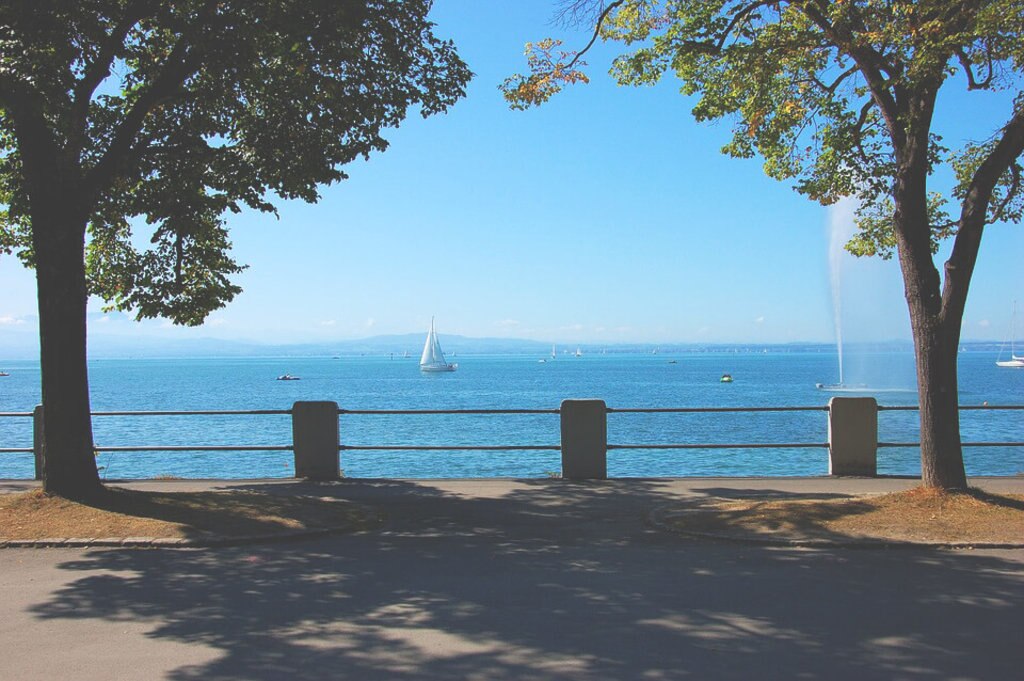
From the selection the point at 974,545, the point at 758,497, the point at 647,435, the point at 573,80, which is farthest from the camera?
the point at 647,435

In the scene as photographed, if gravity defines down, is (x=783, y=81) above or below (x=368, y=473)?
above

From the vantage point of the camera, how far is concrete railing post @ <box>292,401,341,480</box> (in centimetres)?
1309

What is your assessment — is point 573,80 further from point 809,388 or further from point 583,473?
point 809,388

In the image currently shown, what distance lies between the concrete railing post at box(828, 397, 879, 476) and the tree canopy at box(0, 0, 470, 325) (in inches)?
302

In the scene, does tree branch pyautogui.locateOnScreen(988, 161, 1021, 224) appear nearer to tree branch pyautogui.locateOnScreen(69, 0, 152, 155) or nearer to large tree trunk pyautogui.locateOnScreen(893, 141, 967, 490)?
large tree trunk pyautogui.locateOnScreen(893, 141, 967, 490)

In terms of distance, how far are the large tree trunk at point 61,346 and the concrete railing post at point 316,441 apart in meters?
3.53

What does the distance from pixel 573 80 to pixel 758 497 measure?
677cm

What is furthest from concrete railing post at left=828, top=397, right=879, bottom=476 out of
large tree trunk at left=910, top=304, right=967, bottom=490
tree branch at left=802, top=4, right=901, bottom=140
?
tree branch at left=802, top=4, right=901, bottom=140

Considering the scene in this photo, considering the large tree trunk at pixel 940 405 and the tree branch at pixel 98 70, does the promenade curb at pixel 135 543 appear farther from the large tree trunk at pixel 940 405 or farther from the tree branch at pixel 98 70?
the large tree trunk at pixel 940 405

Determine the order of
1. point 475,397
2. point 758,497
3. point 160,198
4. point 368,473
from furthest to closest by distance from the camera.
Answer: point 475,397 → point 368,473 → point 160,198 → point 758,497

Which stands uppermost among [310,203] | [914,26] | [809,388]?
[914,26]

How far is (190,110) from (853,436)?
1122 centimetres

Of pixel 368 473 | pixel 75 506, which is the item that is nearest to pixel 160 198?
pixel 75 506

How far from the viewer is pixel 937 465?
9.65 meters
